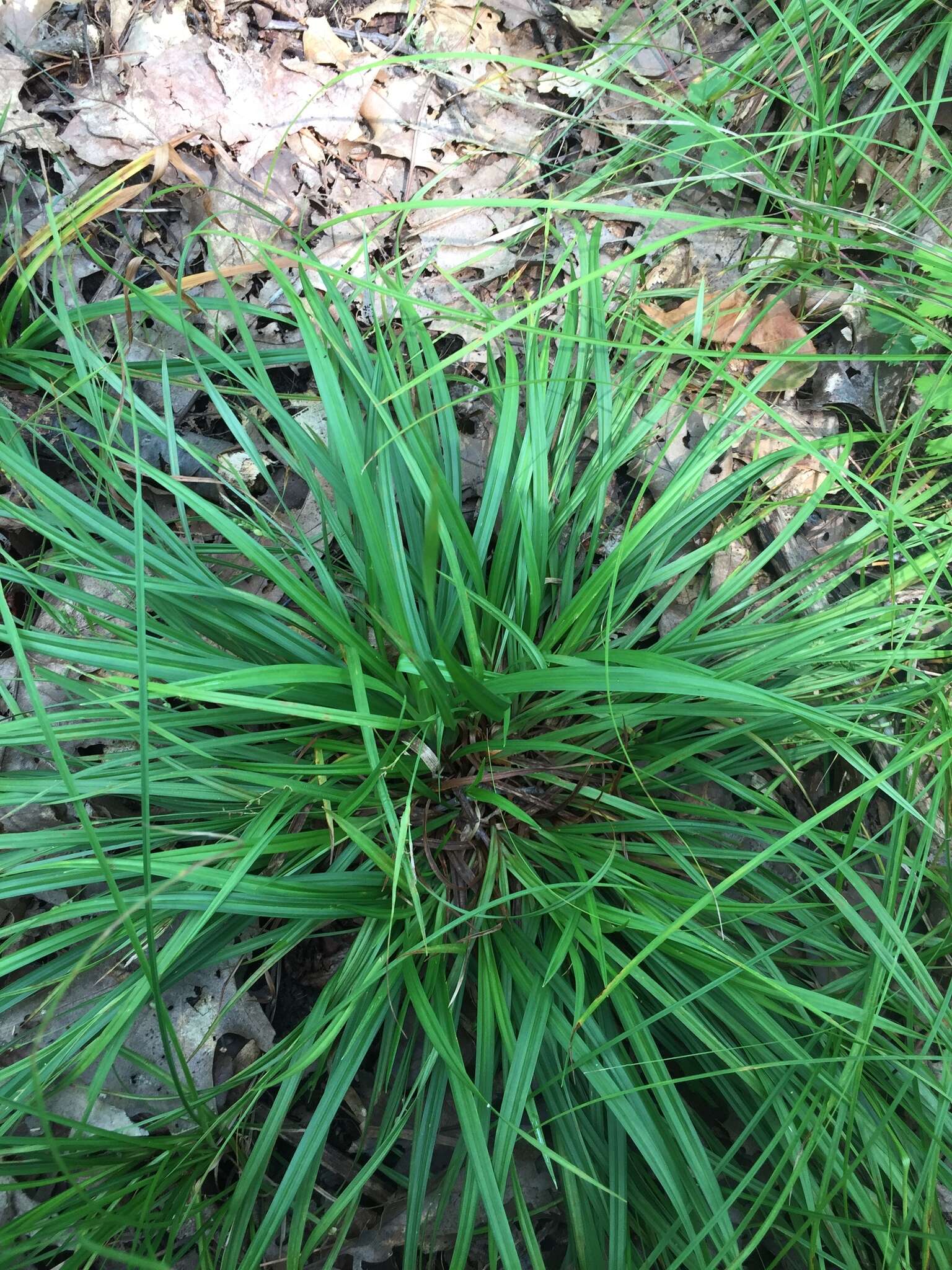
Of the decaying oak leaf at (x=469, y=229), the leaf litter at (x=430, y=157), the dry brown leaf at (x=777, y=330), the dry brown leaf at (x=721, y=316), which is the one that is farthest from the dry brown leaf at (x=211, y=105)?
the dry brown leaf at (x=777, y=330)

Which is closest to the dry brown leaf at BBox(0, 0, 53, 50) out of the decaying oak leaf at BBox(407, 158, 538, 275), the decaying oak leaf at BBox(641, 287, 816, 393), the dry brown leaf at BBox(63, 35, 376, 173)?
the dry brown leaf at BBox(63, 35, 376, 173)

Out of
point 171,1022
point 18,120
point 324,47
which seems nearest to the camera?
point 171,1022

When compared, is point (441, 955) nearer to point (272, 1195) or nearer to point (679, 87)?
point (272, 1195)

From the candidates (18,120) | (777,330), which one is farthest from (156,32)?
(777,330)

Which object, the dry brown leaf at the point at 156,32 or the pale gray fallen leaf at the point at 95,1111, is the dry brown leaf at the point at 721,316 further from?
the pale gray fallen leaf at the point at 95,1111

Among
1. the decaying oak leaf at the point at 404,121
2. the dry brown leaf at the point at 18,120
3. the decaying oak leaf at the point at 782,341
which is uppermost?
the dry brown leaf at the point at 18,120

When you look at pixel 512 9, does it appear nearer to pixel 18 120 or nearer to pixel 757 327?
pixel 757 327

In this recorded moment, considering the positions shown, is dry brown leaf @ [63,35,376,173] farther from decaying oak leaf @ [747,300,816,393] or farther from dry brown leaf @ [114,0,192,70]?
decaying oak leaf @ [747,300,816,393]

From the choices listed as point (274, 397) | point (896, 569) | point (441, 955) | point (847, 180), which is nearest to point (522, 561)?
point (274, 397)
